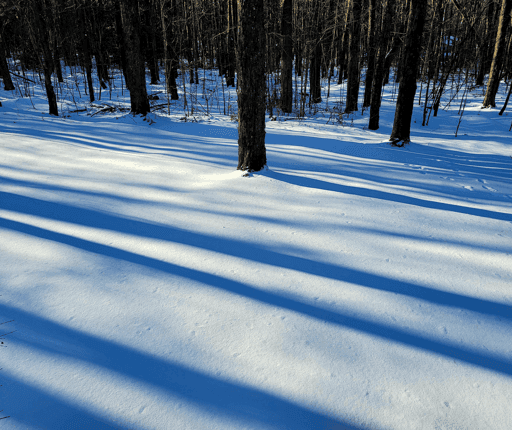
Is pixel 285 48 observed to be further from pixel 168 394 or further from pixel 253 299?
pixel 168 394

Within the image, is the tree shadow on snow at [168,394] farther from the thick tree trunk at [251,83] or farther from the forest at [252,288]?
the thick tree trunk at [251,83]

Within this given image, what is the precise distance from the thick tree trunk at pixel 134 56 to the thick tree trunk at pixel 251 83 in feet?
19.8

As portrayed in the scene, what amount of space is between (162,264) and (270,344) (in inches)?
47.5

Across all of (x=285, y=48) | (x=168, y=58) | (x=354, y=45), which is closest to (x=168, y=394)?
(x=285, y=48)

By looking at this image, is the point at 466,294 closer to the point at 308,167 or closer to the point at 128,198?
the point at 308,167

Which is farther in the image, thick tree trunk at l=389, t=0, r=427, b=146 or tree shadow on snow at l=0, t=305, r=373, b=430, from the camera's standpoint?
thick tree trunk at l=389, t=0, r=427, b=146

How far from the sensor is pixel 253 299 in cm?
227

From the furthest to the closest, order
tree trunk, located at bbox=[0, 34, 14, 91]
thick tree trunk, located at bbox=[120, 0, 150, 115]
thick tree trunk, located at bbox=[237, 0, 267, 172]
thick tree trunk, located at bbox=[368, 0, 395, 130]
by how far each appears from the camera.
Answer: tree trunk, located at bbox=[0, 34, 14, 91] < thick tree trunk, located at bbox=[368, 0, 395, 130] < thick tree trunk, located at bbox=[120, 0, 150, 115] < thick tree trunk, located at bbox=[237, 0, 267, 172]

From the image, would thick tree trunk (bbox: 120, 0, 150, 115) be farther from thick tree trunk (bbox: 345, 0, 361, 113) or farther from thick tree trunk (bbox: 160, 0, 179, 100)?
thick tree trunk (bbox: 345, 0, 361, 113)

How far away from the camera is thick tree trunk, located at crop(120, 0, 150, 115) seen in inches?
339

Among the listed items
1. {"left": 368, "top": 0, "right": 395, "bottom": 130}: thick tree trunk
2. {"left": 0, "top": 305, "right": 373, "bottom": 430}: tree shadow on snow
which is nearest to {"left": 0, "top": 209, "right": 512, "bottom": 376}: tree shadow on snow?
{"left": 0, "top": 305, "right": 373, "bottom": 430}: tree shadow on snow

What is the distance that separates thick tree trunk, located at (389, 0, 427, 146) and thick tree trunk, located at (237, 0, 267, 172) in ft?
12.2

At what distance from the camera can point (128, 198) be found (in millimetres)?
3943

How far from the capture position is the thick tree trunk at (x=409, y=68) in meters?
6.30
